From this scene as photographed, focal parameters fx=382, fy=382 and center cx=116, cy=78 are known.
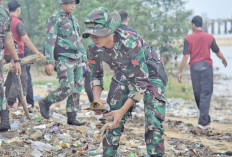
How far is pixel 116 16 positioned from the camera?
3348mm

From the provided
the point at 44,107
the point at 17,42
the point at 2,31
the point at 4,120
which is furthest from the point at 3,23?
the point at 17,42

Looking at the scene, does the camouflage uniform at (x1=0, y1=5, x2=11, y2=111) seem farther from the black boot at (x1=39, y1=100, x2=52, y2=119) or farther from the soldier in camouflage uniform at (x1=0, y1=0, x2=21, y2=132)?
the black boot at (x1=39, y1=100, x2=52, y2=119)

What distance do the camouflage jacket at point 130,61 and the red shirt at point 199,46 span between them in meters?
3.19

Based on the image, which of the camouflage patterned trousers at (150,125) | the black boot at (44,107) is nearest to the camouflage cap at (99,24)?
the camouflage patterned trousers at (150,125)

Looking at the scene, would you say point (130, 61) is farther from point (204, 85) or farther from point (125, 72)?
point (204, 85)

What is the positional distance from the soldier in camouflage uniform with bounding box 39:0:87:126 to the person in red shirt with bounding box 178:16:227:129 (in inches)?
86.6

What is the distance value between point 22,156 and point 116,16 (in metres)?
2.01

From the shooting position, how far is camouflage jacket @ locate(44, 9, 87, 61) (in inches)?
221

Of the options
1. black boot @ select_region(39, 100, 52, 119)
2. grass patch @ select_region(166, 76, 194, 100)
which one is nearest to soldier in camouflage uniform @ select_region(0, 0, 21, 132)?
black boot @ select_region(39, 100, 52, 119)

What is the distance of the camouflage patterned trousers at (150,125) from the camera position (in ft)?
11.9

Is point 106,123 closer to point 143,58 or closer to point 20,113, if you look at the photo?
point 143,58

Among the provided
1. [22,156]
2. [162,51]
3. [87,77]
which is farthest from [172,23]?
[22,156]

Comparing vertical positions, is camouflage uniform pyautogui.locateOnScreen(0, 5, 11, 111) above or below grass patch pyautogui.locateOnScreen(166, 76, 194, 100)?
above

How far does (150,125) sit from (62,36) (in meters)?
2.63
